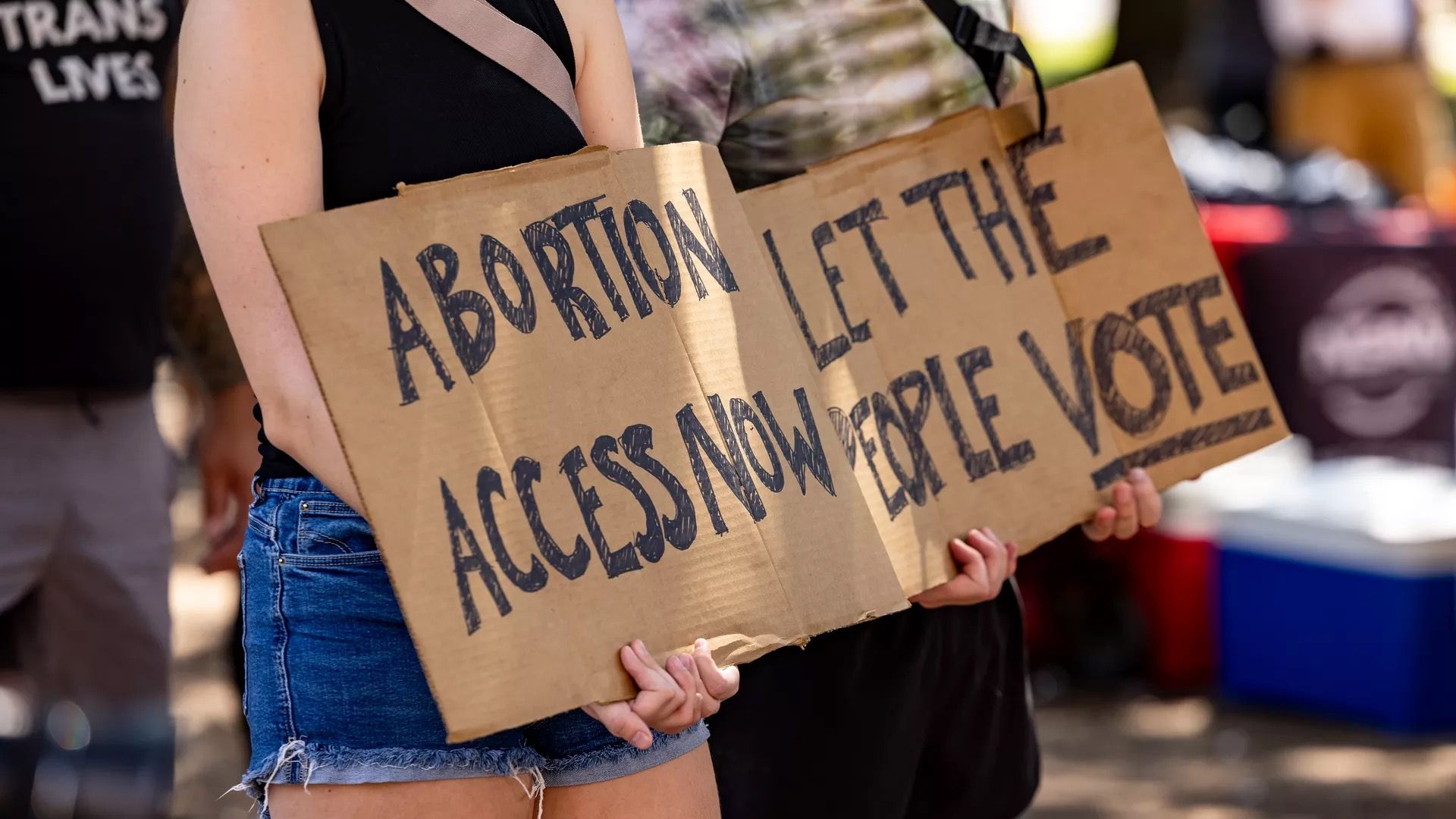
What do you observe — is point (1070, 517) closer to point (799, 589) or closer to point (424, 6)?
point (799, 589)

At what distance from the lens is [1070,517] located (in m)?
2.17

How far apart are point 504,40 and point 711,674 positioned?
0.64 m

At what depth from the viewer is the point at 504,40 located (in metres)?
1.71

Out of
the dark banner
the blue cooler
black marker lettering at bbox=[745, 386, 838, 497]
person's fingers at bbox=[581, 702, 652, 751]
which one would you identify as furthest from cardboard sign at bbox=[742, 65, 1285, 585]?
the dark banner

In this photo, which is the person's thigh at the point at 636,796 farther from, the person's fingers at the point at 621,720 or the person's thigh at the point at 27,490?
the person's thigh at the point at 27,490

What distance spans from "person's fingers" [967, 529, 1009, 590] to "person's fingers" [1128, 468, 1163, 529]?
0.25 metres

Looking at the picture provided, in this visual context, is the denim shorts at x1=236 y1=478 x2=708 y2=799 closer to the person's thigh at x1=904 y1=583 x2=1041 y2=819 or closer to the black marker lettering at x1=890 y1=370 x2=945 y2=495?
the black marker lettering at x1=890 y1=370 x2=945 y2=495

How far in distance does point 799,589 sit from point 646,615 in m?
0.19

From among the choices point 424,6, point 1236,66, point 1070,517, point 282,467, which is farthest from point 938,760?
point 1236,66

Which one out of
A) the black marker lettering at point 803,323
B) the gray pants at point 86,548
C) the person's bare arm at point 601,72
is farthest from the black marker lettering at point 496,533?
the gray pants at point 86,548

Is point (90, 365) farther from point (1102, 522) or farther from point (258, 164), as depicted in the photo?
point (1102, 522)

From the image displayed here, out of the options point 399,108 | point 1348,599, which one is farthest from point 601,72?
point 1348,599

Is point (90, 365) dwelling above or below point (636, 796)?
above

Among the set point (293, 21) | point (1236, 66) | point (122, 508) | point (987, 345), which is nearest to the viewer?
point (293, 21)
